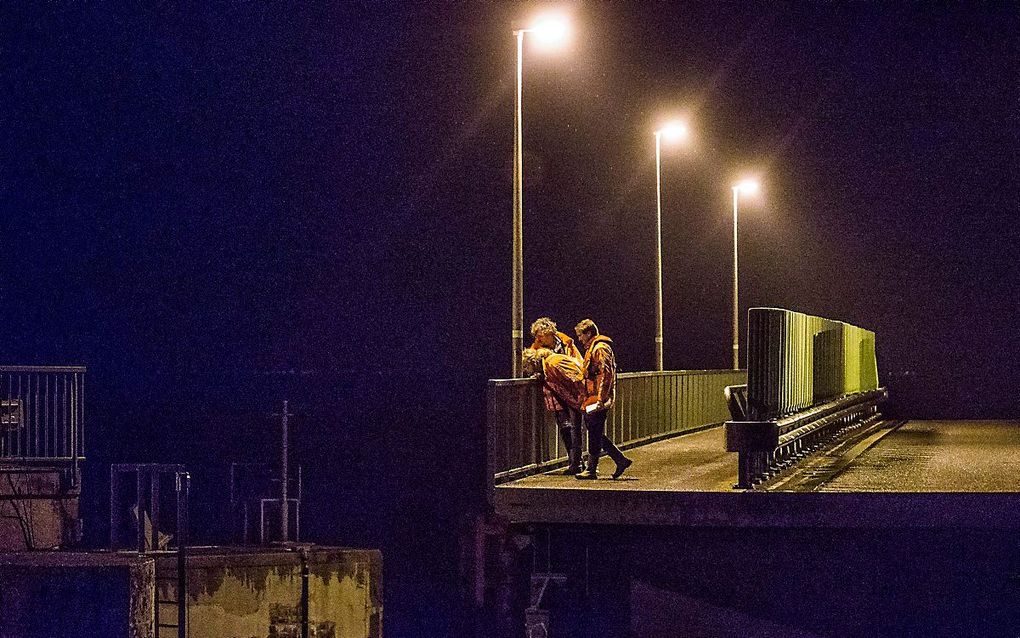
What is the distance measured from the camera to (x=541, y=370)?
17.9 meters

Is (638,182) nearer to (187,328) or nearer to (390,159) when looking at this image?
(390,159)

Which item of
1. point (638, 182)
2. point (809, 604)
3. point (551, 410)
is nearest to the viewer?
point (809, 604)

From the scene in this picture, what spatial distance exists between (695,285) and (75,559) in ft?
204

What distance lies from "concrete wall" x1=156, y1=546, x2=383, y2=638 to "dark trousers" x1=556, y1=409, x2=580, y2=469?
15.6ft

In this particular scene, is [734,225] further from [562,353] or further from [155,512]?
[562,353]

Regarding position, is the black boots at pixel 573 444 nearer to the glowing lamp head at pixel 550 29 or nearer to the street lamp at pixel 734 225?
the glowing lamp head at pixel 550 29

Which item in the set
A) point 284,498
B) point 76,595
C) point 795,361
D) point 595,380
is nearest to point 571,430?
point 595,380

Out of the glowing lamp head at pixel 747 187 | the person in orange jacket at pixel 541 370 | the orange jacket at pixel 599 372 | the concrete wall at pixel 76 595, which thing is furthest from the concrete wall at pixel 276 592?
the glowing lamp head at pixel 747 187

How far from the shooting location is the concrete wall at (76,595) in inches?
803

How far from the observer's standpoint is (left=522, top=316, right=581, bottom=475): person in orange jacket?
17734 millimetres

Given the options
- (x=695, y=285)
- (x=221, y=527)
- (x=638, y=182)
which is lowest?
(x=221, y=527)

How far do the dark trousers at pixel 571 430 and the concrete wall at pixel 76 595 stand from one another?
19.7 ft

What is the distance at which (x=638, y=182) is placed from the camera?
10519 cm

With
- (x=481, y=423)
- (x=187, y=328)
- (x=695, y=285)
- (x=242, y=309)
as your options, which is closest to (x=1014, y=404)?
(x=695, y=285)
